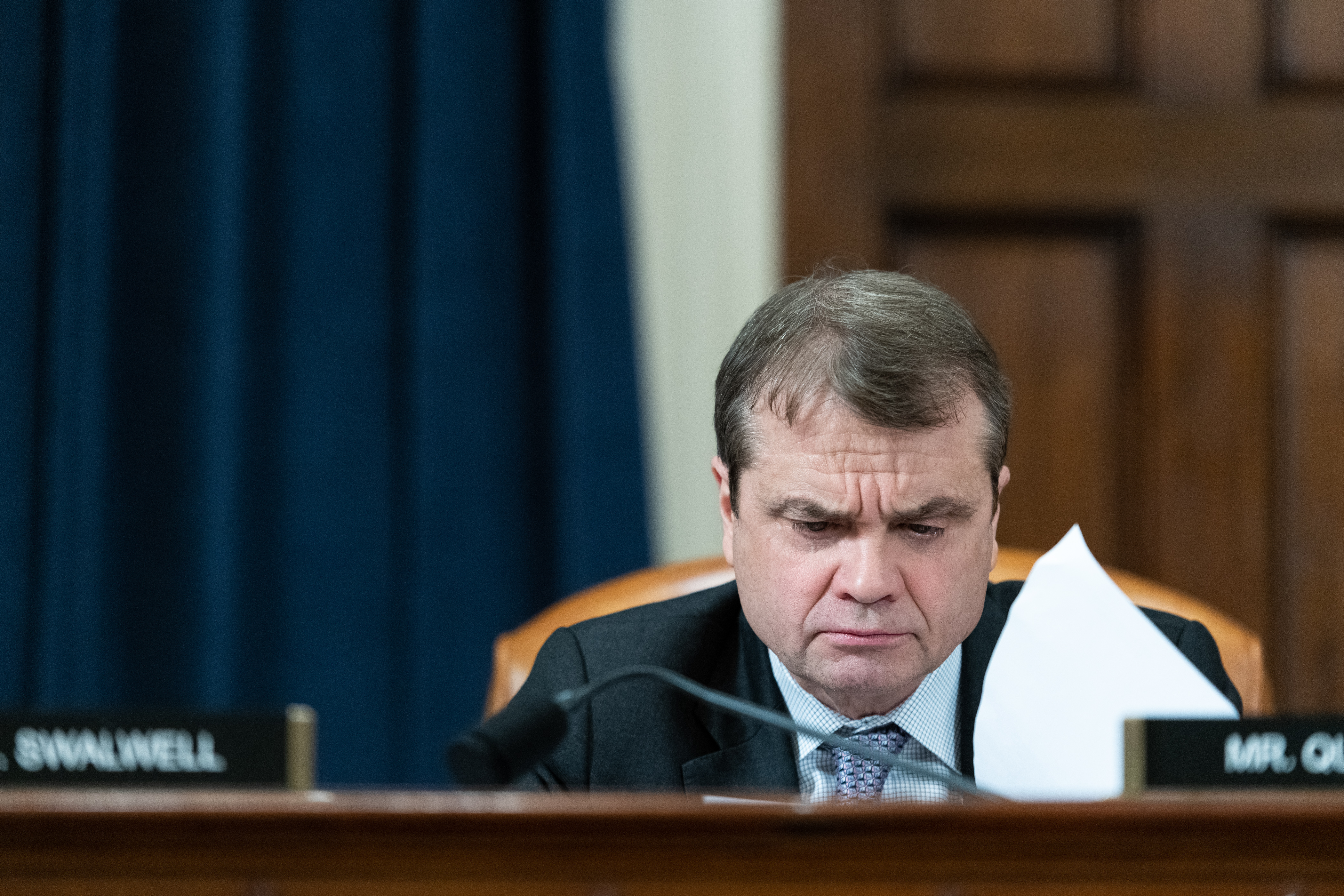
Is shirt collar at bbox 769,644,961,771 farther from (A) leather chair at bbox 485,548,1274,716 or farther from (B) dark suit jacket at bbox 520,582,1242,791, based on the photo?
(A) leather chair at bbox 485,548,1274,716

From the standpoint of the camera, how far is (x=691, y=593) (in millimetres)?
1358

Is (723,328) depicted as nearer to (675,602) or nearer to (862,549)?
(675,602)

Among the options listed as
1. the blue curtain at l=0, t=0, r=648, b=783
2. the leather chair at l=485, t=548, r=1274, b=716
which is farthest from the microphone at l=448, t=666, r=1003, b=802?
the blue curtain at l=0, t=0, r=648, b=783

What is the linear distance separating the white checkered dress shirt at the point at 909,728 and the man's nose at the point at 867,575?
142 millimetres

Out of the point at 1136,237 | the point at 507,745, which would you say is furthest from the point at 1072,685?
the point at 1136,237

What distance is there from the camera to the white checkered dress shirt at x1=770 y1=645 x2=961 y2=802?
1.06 m

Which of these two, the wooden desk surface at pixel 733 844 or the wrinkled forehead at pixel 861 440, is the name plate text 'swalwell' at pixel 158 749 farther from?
the wrinkled forehead at pixel 861 440

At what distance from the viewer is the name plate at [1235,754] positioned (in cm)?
60

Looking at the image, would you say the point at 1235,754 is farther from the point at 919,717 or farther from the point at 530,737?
the point at 919,717

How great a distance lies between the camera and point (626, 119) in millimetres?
1967

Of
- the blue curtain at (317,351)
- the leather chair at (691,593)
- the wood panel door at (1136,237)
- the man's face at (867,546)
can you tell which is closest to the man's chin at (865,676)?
the man's face at (867,546)

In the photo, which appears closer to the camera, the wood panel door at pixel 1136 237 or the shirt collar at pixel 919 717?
the shirt collar at pixel 919 717

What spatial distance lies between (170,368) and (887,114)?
1.20m

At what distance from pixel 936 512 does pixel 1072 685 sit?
214 millimetres
